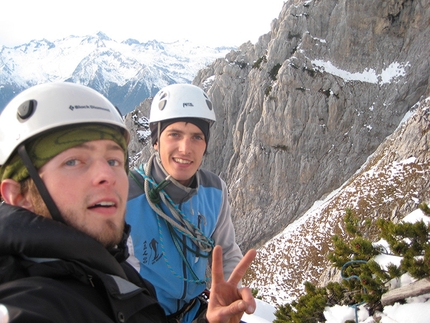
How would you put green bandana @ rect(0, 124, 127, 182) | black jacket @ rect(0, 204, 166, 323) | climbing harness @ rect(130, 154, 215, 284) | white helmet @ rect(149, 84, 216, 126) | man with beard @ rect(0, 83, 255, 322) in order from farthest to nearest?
white helmet @ rect(149, 84, 216, 126) < climbing harness @ rect(130, 154, 215, 284) < green bandana @ rect(0, 124, 127, 182) < man with beard @ rect(0, 83, 255, 322) < black jacket @ rect(0, 204, 166, 323)

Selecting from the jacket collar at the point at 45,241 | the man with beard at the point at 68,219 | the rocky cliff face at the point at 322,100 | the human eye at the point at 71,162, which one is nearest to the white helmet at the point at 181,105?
the man with beard at the point at 68,219

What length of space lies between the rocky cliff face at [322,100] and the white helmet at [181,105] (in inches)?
1585

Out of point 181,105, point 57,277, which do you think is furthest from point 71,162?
point 181,105

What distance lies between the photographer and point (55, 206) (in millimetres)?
2043

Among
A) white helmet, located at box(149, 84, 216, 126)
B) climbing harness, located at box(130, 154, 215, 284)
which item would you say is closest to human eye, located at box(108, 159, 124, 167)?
climbing harness, located at box(130, 154, 215, 284)

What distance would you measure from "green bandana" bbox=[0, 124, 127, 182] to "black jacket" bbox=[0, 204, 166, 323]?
1.15 feet

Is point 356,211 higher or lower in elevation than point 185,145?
higher

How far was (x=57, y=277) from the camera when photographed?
68.3 inches

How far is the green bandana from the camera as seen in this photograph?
216 centimetres

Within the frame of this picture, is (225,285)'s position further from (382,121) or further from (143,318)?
(382,121)

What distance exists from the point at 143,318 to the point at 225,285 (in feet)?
3.15

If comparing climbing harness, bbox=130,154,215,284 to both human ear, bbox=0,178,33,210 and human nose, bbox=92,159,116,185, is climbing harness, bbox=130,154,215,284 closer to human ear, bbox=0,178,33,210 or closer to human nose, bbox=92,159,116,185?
human nose, bbox=92,159,116,185

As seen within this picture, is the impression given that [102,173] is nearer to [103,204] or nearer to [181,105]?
[103,204]

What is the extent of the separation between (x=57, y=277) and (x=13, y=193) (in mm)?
877
